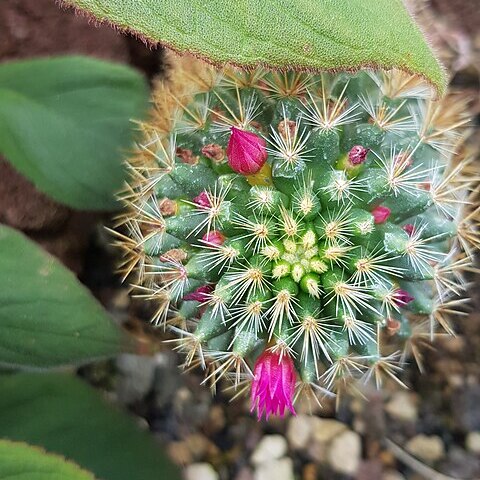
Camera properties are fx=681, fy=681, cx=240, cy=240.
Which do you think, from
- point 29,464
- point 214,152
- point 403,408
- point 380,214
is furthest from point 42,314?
point 403,408

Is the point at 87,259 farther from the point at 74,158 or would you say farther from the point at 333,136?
the point at 333,136

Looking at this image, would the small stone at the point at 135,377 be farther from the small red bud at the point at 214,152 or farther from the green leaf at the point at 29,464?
the small red bud at the point at 214,152

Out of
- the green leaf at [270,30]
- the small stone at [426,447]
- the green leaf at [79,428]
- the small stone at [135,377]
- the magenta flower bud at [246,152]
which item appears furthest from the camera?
the small stone at [135,377]

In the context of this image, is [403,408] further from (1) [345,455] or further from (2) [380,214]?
(2) [380,214]

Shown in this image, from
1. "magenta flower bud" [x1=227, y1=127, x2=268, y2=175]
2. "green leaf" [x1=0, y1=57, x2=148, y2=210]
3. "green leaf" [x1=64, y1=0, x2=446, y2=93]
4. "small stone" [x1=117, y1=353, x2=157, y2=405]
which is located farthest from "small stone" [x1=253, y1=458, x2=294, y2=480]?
"green leaf" [x1=64, y1=0, x2=446, y2=93]

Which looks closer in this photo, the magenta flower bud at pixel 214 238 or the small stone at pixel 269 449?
the magenta flower bud at pixel 214 238

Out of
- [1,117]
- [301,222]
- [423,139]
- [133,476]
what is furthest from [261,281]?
[1,117]

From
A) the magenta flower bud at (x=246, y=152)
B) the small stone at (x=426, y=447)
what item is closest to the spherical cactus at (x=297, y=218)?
the magenta flower bud at (x=246, y=152)
